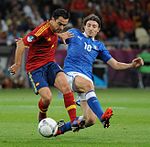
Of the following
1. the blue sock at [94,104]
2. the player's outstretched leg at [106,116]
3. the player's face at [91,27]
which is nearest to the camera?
the player's outstretched leg at [106,116]

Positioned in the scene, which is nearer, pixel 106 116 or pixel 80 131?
pixel 106 116

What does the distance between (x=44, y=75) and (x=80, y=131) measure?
1.56 meters

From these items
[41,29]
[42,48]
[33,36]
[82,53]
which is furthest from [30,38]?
[82,53]

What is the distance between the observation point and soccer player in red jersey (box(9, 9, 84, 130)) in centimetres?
1191

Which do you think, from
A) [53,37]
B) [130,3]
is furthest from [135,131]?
[130,3]

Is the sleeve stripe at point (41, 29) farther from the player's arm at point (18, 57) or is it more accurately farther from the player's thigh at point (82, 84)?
the player's thigh at point (82, 84)

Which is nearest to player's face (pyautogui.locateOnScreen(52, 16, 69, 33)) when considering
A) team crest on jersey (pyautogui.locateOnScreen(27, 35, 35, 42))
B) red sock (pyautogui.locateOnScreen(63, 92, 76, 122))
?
team crest on jersey (pyautogui.locateOnScreen(27, 35, 35, 42))

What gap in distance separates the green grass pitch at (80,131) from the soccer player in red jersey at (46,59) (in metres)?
0.67

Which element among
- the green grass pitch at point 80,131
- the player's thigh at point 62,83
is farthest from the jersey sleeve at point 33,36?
the green grass pitch at point 80,131

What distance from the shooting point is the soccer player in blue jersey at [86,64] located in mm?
11938

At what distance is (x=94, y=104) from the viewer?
38.9 ft

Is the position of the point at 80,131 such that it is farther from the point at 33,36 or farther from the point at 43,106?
the point at 33,36

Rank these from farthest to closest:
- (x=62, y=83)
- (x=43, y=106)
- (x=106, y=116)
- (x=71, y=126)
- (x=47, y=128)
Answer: (x=43, y=106) < (x=62, y=83) < (x=71, y=126) < (x=47, y=128) < (x=106, y=116)

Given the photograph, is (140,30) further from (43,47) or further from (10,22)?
(43,47)
